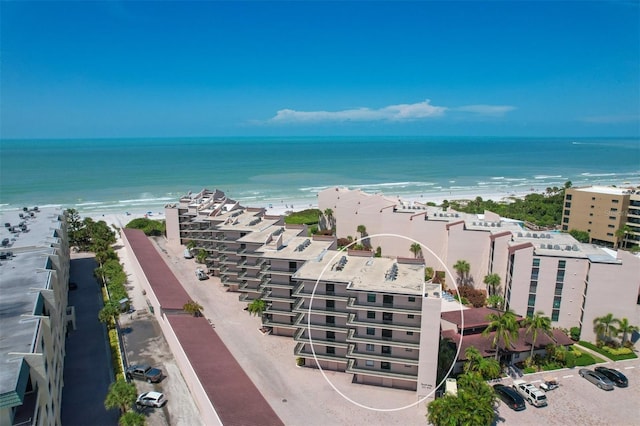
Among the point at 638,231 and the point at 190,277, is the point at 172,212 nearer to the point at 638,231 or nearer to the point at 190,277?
the point at 190,277

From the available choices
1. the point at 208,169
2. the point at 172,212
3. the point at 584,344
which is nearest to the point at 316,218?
the point at 172,212

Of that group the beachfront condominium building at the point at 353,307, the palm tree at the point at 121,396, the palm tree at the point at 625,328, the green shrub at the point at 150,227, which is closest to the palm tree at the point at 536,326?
the palm tree at the point at 625,328

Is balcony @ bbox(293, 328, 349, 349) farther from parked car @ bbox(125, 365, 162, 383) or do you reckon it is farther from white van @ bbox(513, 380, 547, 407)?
white van @ bbox(513, 380, 547, 407)

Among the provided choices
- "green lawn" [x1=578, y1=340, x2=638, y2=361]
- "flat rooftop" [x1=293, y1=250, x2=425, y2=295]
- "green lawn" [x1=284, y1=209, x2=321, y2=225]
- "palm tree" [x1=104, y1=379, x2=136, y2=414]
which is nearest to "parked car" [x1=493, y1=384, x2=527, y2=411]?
"flat rooftop" [x1=293, y1=250, x2=425, y2=295]

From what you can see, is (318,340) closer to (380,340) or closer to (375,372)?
(375,372)

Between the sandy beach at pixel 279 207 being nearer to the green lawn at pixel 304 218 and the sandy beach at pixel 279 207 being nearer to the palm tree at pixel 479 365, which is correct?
the green lawn at pixel 304 218

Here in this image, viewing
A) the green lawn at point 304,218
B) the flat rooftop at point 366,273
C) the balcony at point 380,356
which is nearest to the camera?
the balcony at point 380,356

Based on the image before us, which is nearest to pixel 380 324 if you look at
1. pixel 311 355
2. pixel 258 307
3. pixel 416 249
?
pixel 311 355
